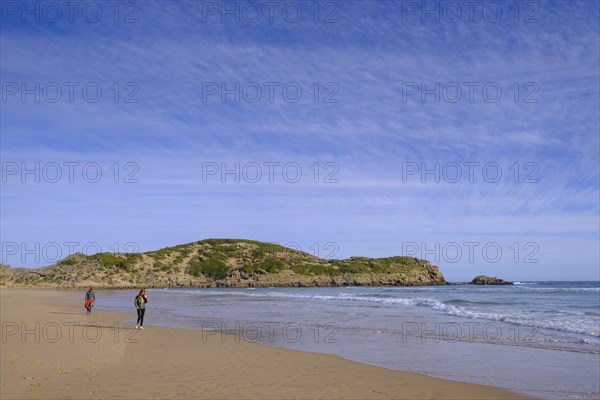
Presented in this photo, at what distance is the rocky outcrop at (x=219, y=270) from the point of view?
107938 millimetres

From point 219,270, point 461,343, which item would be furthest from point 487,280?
point 461,343

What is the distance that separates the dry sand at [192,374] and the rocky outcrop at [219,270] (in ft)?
302

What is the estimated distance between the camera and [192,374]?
11.9 meters

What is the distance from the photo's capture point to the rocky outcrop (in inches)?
4250

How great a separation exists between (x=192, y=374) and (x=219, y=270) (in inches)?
4358

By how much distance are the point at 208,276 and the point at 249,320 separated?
9321cm

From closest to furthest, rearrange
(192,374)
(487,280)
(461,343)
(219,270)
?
(192,374)
(461,343)
(219,270)
(487,280)

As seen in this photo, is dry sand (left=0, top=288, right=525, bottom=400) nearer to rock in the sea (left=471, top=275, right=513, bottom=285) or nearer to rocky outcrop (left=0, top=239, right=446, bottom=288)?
rocky outcrop (left=0, top=239, right=446, bottom=288)

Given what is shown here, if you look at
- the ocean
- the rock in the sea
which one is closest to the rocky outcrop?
the rock in the sea

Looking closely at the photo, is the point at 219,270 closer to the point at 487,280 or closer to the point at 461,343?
the point at 487,280

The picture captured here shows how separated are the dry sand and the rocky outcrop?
92.1m

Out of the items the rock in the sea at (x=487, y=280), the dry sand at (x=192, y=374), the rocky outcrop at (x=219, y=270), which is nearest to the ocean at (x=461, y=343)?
the dry sand at (x=192, y=374)

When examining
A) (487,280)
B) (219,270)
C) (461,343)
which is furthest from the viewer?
(487,280)

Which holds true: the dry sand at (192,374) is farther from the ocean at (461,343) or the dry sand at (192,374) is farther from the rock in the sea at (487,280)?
the rock in the sea at (487,280)
